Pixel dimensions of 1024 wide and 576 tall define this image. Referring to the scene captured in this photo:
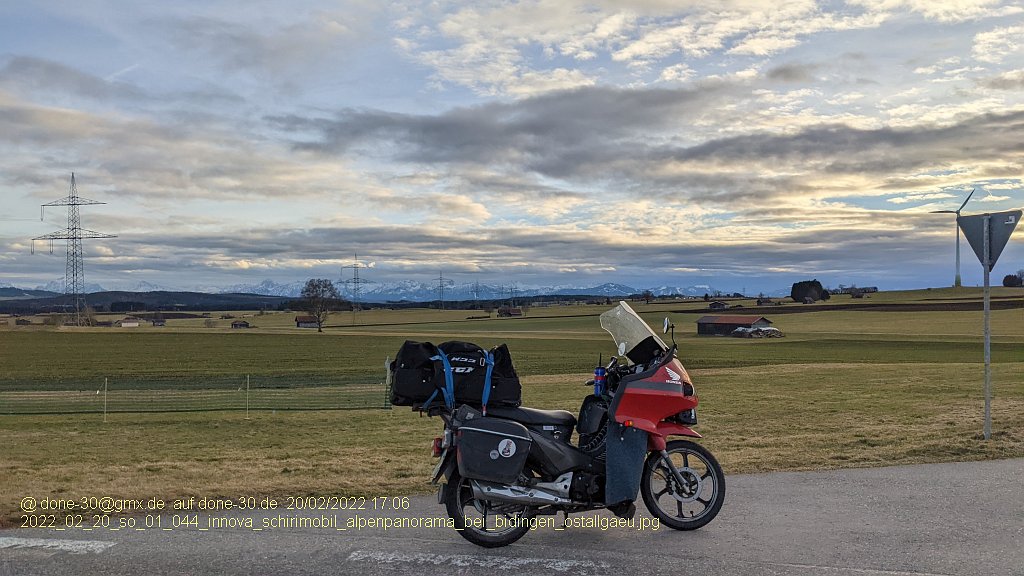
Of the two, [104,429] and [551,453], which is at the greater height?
[551,453]

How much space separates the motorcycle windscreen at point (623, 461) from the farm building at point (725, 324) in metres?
94.9

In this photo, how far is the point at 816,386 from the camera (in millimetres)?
26812

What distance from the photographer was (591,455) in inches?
255

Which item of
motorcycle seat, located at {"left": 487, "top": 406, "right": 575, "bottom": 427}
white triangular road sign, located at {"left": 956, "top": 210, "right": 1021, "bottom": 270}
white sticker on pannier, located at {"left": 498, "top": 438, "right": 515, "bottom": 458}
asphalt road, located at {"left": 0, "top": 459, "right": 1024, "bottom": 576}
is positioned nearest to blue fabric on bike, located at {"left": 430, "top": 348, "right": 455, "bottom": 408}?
motorcycle seat, located at {"left": 487, "top": 406, "right": 575, "bottom": 427}

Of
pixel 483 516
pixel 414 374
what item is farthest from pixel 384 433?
pixel 414 374

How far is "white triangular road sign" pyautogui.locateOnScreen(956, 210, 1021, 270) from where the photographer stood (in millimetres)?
11117

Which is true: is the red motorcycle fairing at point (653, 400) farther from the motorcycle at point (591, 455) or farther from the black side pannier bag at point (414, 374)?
the black side pannier bag at point (414, 374)

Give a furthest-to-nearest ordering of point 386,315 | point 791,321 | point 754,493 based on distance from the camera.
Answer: point 386,315, point 791,321, point 754,493

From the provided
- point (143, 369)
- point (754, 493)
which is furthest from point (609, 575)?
point (143, 369)

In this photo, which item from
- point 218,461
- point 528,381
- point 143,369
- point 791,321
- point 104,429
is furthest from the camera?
point 791,321

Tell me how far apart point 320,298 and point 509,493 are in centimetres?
12256

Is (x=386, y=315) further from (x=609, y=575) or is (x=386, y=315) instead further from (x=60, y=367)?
(x=609, y=575)

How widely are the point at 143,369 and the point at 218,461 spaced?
44213 mm

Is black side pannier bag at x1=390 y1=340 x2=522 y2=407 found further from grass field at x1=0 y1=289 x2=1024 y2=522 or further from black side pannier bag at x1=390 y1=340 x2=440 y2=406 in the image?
grass field at x1=0 y1=289 x2=1024 y2=522
